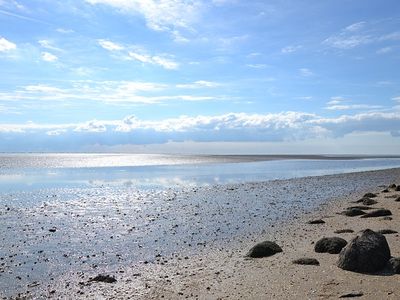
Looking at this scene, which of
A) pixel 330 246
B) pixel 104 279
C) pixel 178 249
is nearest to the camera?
pixel 104 279

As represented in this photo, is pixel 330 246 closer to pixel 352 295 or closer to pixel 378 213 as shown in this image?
pixel 352 295

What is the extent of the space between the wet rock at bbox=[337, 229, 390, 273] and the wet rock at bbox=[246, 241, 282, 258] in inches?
114

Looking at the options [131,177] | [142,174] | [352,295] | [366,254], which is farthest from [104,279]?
[142,174]

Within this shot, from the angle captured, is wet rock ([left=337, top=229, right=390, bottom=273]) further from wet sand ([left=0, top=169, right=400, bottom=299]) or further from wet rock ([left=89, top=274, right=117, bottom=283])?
wet rock ([left=89, top=274, right=117, bottom=283])

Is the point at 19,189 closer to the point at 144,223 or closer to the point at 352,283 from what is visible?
the point at 144,223

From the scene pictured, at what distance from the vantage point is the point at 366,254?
12.7m

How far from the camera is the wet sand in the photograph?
11.9 metres

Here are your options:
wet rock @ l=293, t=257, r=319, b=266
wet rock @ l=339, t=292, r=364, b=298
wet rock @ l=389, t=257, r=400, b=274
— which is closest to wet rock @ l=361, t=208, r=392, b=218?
wet rock @ l=293, t=257, r=319, b=266

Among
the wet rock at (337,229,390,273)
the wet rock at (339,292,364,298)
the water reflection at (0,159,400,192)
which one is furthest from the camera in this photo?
the water reflection at (0,159,400,192)

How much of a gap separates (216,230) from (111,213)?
7.95 m

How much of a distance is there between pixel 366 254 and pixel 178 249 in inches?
280

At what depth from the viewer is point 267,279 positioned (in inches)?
496

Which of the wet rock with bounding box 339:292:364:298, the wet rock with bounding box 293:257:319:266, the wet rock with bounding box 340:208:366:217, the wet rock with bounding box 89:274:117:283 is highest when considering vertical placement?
the wet rock with bounding box 340:208:366:217

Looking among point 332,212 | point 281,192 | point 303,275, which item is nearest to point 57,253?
point 303,275
